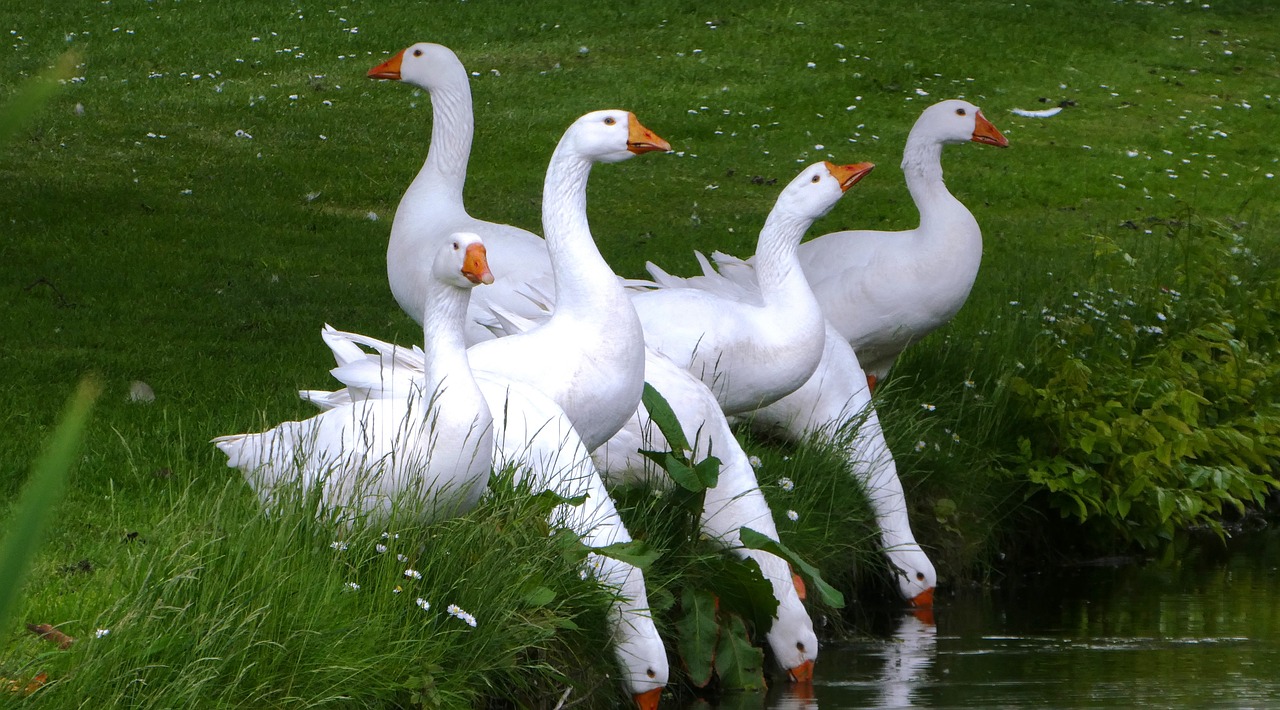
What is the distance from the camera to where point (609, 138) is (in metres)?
5.48

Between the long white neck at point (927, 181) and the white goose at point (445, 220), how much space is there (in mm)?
2058

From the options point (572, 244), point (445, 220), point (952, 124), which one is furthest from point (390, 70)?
point (572, 244)

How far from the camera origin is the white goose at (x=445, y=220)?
22.2 feet

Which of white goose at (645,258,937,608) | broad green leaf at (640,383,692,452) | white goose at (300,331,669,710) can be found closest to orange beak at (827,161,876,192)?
white goose at (645,258,937,608)

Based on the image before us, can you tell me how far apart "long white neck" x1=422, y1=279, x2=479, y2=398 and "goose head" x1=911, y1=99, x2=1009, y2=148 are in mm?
4252

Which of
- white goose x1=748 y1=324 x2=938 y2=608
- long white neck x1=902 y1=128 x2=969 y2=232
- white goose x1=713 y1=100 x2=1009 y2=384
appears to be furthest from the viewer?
long white neck x1=902 y1=128 x2=969 y2=232

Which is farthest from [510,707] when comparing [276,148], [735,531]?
[276,148]

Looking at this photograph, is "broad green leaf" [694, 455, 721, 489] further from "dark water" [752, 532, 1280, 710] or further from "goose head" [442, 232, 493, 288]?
"goose head" [442, 232, 493, 288]

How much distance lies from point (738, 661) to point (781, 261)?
6.46ft

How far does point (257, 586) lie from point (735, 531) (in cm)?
201

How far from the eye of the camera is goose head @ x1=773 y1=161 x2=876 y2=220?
6512 mm

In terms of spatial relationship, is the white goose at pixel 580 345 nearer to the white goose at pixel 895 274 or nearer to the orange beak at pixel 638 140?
the orange beak at pixel 638 140

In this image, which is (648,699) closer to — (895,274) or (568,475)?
(568,475)

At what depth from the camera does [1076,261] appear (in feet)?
32.2
